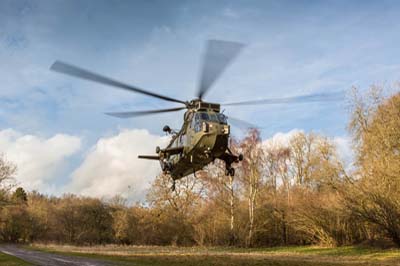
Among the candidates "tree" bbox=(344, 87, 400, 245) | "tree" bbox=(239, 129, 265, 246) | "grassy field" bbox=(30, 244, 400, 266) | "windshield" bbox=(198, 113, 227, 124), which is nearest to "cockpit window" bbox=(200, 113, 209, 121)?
"windshield" bbox=(198, 113, 227, 124)

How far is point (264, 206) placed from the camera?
40531 mm

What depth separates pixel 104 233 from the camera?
53938mm

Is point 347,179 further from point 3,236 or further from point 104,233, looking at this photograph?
point 3,236

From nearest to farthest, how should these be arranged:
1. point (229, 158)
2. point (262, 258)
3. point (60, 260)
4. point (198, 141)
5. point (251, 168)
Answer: point (198, 141) < point (229, 158) < point (60, 260) < point (262, 258) < point (251, 168)

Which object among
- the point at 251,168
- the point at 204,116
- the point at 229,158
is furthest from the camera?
the point at 251,168

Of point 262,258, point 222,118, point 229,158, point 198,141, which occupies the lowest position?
point 262,258

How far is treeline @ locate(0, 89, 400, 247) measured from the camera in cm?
2730

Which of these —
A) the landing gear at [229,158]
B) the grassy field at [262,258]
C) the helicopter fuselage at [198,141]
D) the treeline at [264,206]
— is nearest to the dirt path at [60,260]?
the grassy field at [262,258]

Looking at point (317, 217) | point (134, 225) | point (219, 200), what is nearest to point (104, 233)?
point (134, 225)

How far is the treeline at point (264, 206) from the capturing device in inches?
1075

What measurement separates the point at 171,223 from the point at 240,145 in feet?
50.2

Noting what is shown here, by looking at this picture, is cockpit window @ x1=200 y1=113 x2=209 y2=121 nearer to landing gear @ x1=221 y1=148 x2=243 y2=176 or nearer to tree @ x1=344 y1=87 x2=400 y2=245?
landing gear @ x1=221 y1=148 x2=243 y2=176

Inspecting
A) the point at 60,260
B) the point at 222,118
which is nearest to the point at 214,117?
the point at 222,118

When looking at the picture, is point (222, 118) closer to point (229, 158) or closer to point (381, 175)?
point (229, 158)
